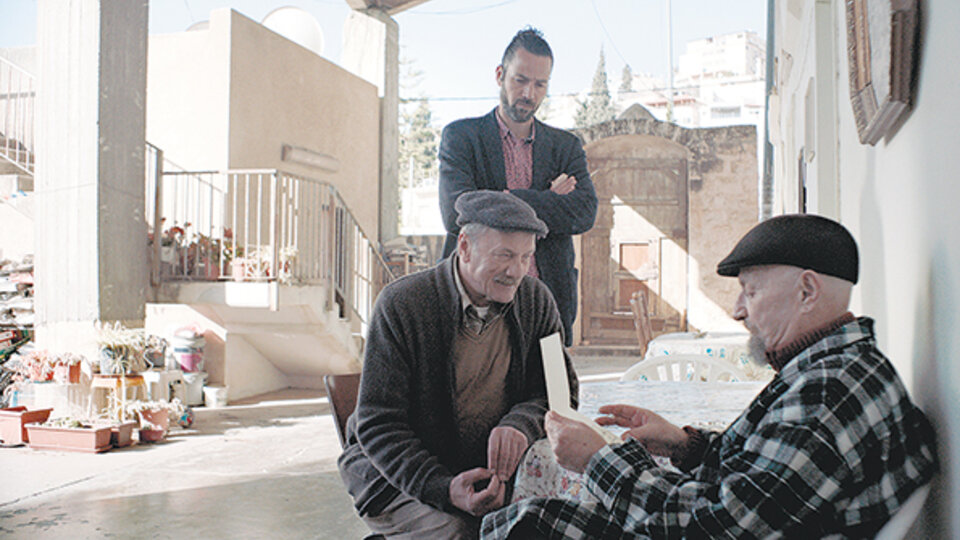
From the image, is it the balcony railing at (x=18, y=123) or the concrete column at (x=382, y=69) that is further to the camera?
the concrete column at (x=382, y=69)

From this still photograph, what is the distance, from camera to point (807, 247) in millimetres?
1276

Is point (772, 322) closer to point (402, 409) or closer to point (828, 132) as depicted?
point (402, 409)

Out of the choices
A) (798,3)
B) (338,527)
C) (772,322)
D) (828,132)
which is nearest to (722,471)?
(772,322)

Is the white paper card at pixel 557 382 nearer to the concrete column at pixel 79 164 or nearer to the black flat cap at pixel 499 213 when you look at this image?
the black flat cap at pixel 499 213

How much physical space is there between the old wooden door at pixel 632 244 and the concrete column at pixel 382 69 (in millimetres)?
3424

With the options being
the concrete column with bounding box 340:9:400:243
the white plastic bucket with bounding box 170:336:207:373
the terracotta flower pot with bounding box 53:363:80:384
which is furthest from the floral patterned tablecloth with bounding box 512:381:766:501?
the concrete column with bounding box 340:9:400:243

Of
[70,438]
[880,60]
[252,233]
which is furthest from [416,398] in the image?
[252,233]

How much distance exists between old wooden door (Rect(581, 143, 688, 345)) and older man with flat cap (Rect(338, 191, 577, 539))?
444 inches

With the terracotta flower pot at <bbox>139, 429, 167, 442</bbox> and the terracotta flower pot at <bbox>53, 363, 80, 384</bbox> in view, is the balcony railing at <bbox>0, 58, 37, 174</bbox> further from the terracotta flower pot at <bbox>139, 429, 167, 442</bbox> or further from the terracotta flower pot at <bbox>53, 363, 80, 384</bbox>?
the terracotta flower pot at <bbox>139, 429, 167, 442</bbox>

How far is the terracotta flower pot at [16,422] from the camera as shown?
6371 mm

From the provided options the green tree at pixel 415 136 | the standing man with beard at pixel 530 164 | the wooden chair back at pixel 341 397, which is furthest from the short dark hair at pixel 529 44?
the green tree at pixel 415 136

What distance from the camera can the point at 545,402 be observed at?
6.61ft

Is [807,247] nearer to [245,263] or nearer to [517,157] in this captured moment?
[517,157]

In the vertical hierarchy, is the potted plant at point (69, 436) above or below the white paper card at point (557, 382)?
below
